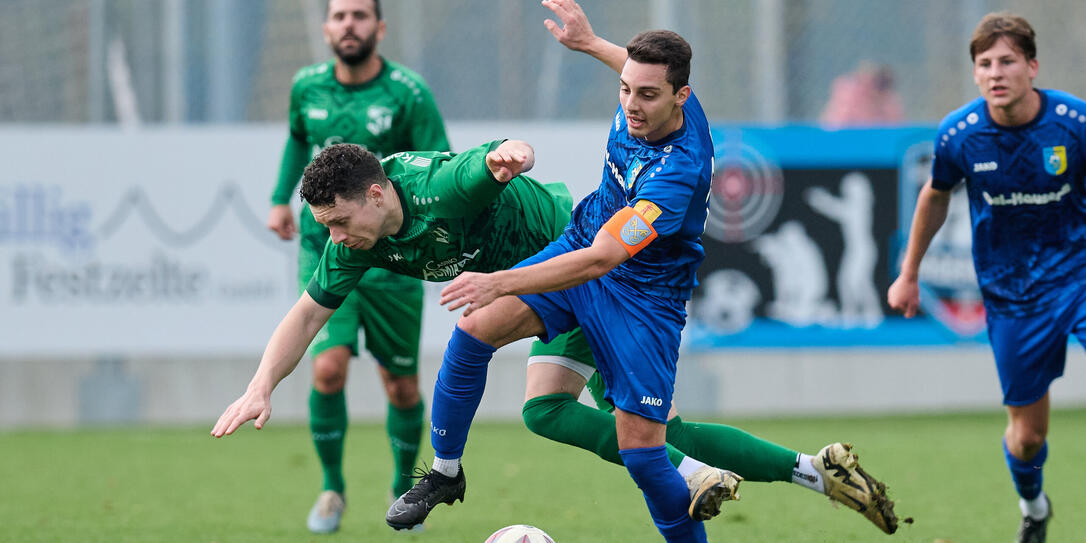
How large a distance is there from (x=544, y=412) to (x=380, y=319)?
177 cm

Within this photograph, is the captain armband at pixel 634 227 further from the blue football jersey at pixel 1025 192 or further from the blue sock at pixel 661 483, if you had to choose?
the blue football jersey at pixel 1025 192

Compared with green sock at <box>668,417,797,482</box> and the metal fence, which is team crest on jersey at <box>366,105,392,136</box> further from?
the metal fence

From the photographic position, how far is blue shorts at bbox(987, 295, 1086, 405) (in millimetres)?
5277

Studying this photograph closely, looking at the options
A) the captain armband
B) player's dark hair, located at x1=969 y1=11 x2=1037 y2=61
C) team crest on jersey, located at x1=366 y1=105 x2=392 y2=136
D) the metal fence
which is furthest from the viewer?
the metal fence

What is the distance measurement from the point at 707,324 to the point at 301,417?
11.2ft

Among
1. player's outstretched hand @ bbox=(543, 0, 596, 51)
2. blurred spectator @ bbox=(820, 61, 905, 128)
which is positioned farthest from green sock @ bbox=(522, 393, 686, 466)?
blurred spectator @ bbox=(820, 61, 905, 128)

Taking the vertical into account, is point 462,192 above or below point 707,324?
above

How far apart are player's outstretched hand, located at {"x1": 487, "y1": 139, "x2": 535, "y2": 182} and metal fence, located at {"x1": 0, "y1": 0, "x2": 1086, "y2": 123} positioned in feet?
21.7

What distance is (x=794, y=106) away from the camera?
11164 mm

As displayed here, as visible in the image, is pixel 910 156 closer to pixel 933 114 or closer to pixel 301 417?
pixel 933 114

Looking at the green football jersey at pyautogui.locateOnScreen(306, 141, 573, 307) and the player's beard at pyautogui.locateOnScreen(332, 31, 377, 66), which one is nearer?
the green football jersey at pyautogui.locateOnScreen(306, 141, 573, 307)

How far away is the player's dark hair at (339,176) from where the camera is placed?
14.1 ft

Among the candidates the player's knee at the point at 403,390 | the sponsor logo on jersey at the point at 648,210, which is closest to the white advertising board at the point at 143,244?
the player's knee at the point at 403,390

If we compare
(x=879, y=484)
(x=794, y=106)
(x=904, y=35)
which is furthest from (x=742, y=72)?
(x=879, y=484)
